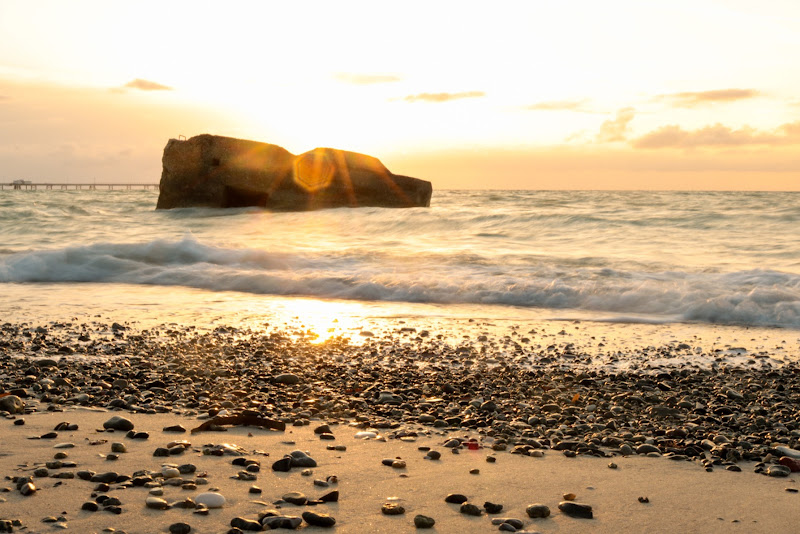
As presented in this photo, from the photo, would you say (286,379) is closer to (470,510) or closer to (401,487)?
(401,487)

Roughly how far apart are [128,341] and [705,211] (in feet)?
70.3

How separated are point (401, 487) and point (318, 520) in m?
0.59

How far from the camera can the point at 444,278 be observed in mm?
11750

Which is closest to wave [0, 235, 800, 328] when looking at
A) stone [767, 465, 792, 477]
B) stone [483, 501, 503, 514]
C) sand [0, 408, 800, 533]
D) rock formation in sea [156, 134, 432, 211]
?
stone [767, 465, 792, 477]

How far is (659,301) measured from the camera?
9969 mm

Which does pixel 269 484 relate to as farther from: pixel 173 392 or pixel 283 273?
pixel 283 273

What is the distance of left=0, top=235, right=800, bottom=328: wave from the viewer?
31.9 ft

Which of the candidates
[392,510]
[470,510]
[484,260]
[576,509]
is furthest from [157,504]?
[484,260]

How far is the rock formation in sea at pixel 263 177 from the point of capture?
102ft

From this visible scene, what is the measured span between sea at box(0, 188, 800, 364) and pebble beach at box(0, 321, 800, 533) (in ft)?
5.32

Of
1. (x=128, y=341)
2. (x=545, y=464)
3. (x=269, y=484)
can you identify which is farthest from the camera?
(x=128, y=341)

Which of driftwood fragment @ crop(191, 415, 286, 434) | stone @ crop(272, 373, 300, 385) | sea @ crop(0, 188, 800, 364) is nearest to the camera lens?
driftwood fragment @ crop(191, 415, 286, 434)

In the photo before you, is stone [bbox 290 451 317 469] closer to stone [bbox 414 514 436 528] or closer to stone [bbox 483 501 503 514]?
stone [bbox 414 514 436 528]

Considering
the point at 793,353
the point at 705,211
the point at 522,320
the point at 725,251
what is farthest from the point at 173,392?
the point at 705,211
